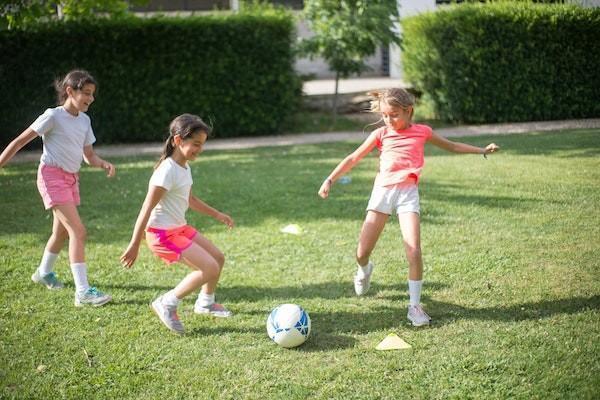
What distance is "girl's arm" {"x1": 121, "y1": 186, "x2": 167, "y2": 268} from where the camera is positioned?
4363mm

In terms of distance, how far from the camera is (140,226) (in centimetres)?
439

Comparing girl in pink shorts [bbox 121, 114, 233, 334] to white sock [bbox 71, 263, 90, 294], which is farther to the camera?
white sock [bbox 71, 263, 90, 294]

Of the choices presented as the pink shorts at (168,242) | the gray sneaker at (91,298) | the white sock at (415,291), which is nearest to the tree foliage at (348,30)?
the gray sneaker at (91,298)

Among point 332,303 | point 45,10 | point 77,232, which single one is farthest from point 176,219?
point 45,10

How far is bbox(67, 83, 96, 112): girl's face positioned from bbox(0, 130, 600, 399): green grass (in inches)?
60.9

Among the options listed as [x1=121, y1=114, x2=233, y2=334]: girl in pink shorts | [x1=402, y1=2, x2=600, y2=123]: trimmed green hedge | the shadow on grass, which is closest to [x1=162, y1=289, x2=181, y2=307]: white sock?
[x1=121, y1=114, x2=233, y2=334]: girl in pink shorts

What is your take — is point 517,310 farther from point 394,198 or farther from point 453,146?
point 453,146

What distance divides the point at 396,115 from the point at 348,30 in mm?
10023

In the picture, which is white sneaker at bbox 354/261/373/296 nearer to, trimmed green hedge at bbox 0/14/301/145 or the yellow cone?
the yellow cone

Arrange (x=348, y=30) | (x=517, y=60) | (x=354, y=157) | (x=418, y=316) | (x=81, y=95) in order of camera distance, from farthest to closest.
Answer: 1. (x=348, y=30)
2. (x=517, y=60)
3. (x=81, y=95)
4. (x=354, y=157)
5. (x=418, y=316)

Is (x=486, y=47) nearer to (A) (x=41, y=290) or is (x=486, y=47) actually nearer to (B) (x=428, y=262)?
(B) (x=428, y=262)

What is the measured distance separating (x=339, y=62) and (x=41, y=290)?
10739 millimetres

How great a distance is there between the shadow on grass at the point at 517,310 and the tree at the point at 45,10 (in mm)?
11287

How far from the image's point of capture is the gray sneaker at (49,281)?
18.3ft
